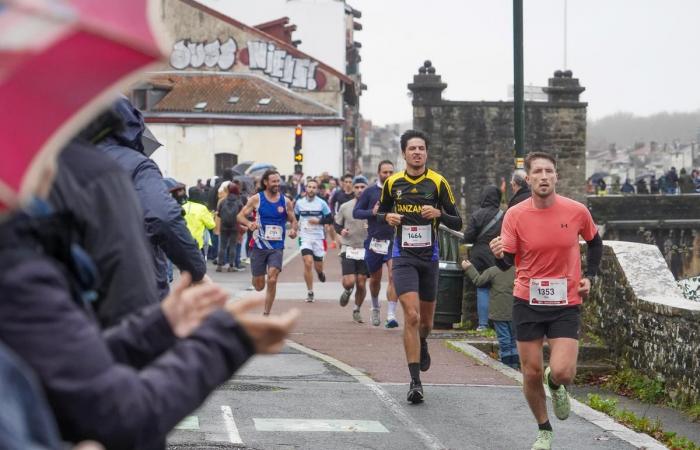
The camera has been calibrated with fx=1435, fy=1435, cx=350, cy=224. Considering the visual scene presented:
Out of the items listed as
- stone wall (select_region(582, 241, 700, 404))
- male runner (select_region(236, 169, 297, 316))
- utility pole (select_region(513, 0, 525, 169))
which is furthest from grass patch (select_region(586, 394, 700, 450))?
utility pole (select_region(513, 0, 525, 169))

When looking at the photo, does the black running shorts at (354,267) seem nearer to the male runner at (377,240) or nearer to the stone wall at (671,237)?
the male runner at (377,240)

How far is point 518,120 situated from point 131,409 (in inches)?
730

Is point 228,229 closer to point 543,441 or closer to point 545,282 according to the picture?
point 545,282

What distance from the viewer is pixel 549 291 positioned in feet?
29.6

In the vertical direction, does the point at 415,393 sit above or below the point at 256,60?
below

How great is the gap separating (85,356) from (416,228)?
30.1 ft

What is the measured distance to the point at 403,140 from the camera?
38.7 ft

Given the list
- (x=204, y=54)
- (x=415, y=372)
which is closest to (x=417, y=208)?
(x=415, y=372)

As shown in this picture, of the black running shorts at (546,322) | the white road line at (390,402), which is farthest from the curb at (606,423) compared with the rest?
the white road line at (390,402)

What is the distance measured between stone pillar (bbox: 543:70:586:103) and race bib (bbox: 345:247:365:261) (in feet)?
115

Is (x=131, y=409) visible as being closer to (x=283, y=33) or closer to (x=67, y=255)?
(x=67, y=255)

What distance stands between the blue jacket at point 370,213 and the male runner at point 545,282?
7502 mm

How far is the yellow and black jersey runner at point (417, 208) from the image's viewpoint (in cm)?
1153

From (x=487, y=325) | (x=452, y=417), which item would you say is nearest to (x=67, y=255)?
(x=452, y=417)
